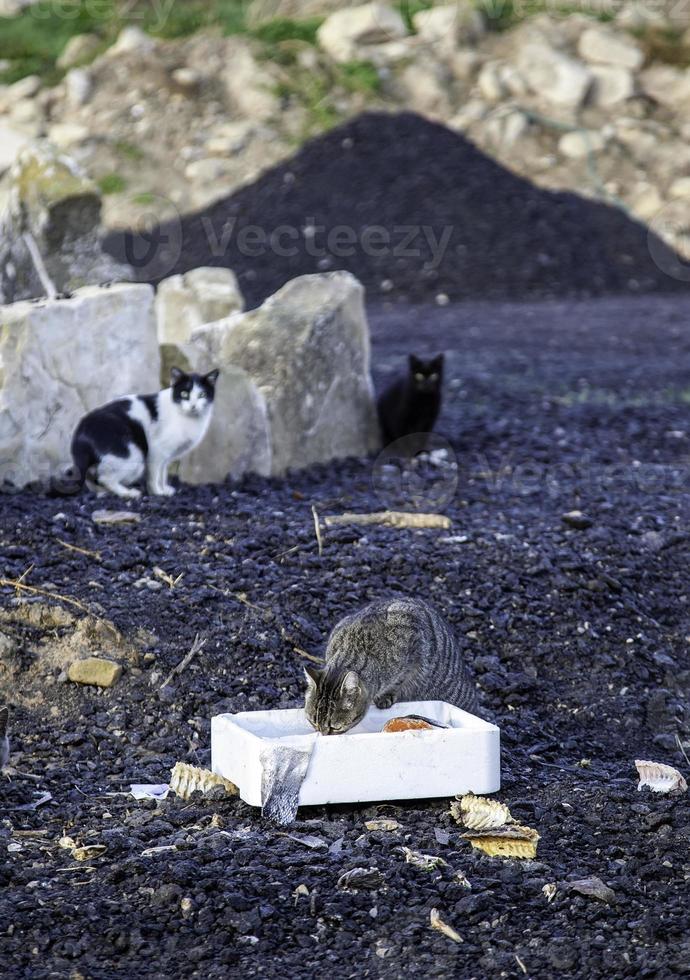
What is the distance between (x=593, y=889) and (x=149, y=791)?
60.6 inches

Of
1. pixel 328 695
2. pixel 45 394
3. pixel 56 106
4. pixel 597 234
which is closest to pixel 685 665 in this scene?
pixel 328 695

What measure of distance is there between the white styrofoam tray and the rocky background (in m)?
15.2

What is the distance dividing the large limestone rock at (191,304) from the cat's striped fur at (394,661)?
5.61 metres

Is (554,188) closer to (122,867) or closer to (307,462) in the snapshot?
(307,462)

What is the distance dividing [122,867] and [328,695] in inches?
36.8

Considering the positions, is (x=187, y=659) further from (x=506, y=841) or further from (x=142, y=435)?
(x=142, y=435)

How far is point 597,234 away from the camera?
1838cm

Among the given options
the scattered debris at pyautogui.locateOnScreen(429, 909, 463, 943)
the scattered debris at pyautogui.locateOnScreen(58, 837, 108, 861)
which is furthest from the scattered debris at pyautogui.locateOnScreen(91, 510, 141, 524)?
the scattered debris at pyautogui.locateOnScreen(429, 909, 463, 943)

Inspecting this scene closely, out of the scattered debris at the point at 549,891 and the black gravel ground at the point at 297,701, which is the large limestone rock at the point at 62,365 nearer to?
the black gravel ground at the point at 297,701

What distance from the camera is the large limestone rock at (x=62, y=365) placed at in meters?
7.57

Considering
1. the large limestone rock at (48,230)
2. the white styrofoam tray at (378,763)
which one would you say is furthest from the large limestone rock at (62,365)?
the white styrofoam tray at (378,763)

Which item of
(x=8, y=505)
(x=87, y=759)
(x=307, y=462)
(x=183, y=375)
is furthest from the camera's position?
(x=307, y=462)

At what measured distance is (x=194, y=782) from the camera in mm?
4285

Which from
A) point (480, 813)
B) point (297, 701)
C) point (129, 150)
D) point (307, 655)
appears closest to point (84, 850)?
point (480, 813)
